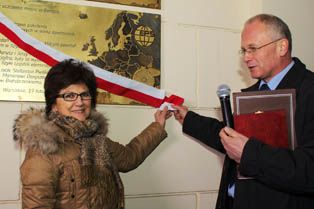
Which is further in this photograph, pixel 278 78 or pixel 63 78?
pixel 278 78

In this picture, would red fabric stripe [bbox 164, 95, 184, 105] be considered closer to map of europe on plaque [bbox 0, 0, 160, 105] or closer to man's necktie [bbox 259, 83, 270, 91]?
map of europe on plaque [bbox 0, 0, 160, 105]

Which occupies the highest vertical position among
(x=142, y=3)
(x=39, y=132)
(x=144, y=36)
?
(x=142, y=3)

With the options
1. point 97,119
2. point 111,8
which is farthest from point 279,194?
point 111,8

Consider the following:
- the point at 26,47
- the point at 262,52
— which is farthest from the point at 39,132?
the point at 262,52

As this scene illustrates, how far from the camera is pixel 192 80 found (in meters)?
2.27

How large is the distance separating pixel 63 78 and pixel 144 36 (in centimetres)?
70

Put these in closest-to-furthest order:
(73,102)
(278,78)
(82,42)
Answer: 1. (73,102)
2. (278,78)
3. (82,42)

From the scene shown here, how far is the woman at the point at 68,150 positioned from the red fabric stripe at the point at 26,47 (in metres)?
0.34

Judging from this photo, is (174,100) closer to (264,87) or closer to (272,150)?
(264,87)

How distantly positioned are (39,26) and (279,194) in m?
1.36

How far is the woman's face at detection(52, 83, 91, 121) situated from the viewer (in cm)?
159

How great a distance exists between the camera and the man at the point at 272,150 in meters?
1.39

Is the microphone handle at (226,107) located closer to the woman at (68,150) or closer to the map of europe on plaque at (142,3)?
the woman at (68,150)

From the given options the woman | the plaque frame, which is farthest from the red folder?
the woman
